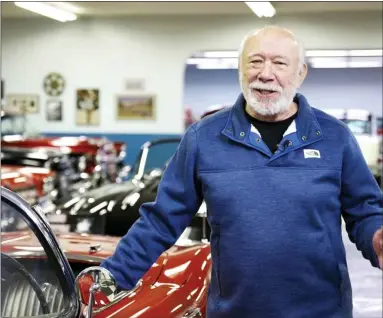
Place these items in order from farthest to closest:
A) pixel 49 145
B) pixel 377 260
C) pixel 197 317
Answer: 1. pixel 49 145
2. pixel 197 317
3. pixel 377 260

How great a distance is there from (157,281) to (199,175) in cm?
69

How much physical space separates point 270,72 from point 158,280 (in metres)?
1.00

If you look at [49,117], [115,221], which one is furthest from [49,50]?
[115,221]

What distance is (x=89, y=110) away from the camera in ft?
50.3

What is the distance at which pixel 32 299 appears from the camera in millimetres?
2572

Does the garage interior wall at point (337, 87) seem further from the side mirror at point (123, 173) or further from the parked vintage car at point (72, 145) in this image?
the side mirror at point (123, 173)

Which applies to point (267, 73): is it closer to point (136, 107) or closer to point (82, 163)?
point (82, 163)

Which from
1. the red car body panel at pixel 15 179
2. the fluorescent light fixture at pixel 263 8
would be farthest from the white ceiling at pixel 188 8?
the red car body panel at pixel 15 179

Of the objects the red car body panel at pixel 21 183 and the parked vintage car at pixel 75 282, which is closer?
the parked vintage car at pixel 75 282

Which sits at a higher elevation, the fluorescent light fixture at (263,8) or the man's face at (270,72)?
the fluorescent light fixture at (263,8)

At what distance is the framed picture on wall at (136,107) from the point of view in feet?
49.4

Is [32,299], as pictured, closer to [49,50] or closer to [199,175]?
[199,175]

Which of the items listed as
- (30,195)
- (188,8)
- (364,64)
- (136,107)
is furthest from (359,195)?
(364,64)

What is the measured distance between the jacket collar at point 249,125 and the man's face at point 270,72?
0.21ft
